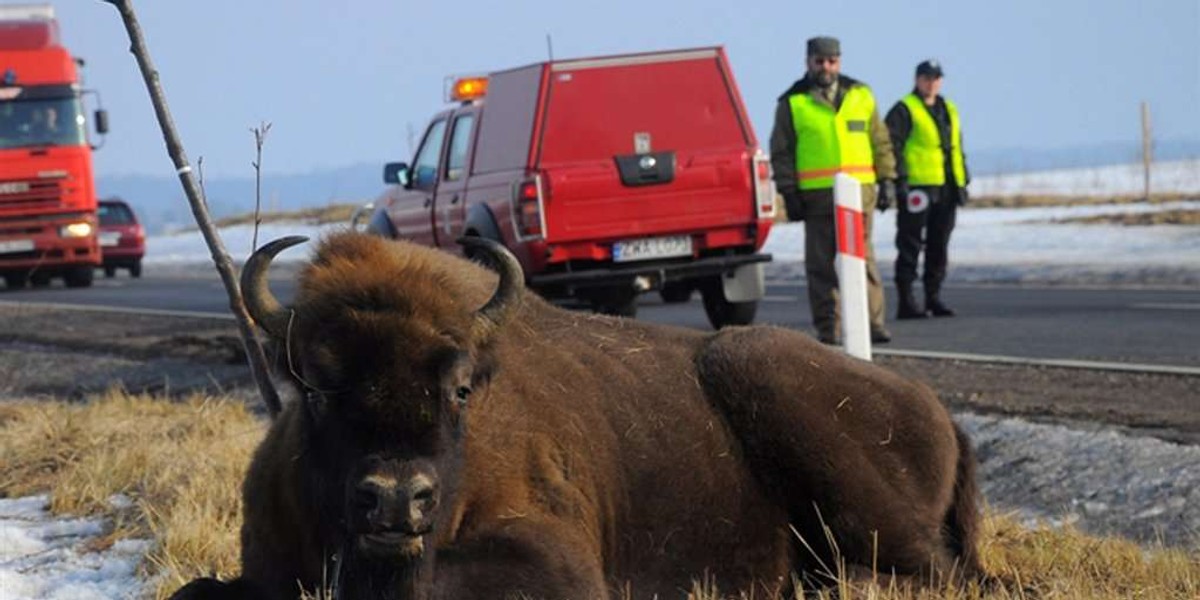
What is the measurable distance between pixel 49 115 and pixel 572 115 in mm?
17237

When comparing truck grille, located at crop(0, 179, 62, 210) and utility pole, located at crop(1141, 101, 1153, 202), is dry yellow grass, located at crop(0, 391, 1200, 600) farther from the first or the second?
utility pole, located at crop(1141, 101, 1153, 202)

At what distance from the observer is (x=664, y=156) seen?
16.5 meters

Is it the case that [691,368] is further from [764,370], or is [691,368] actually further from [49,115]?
[49,115]

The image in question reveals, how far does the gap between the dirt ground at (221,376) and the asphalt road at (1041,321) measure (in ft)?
3.14

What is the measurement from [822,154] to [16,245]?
70.3 feet

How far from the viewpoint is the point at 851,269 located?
1184cm

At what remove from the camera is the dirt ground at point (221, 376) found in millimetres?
10828

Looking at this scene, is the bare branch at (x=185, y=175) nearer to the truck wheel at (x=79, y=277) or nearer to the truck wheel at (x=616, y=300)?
the truck wheel at (x=616, y=300)

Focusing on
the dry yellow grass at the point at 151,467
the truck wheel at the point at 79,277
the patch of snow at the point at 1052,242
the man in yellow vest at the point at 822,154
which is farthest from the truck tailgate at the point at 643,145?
the truck wheel at the point at 79,277

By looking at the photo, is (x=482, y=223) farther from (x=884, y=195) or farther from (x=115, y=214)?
(x=115, y=214)

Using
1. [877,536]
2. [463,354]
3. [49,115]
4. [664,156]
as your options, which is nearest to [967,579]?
[877,536]

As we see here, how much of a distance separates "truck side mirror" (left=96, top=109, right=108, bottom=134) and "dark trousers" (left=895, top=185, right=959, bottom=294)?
17.3 m

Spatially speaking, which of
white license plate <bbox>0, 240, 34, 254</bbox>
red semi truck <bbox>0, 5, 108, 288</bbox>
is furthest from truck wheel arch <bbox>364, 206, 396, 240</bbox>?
white license plate <bbox>0, 240, 34, 254</bbox>

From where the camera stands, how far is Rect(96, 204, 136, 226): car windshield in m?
43.4
